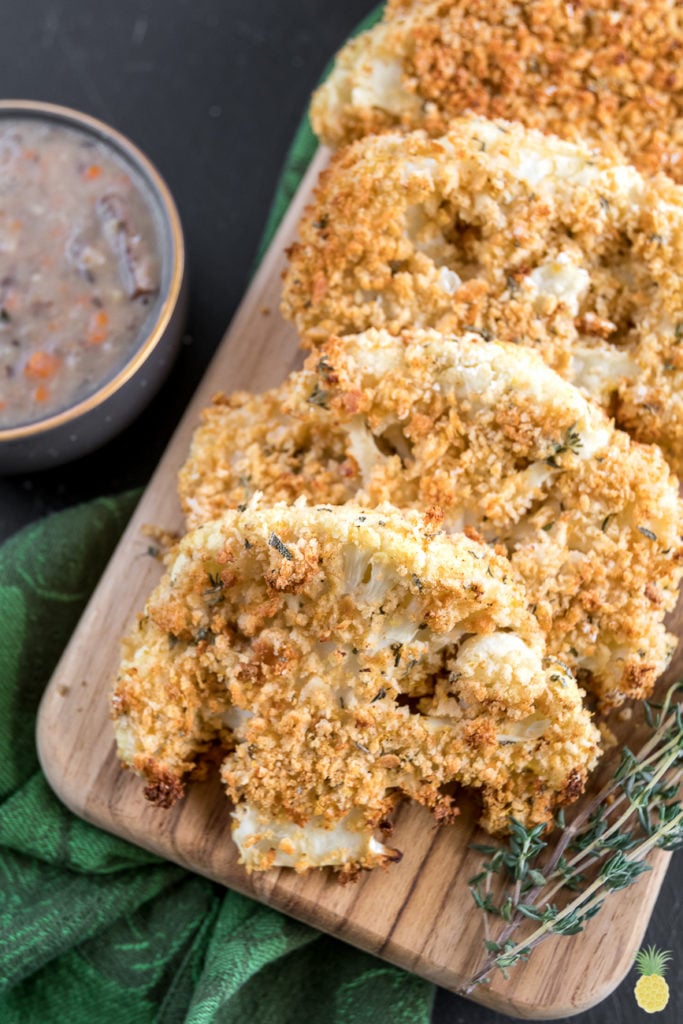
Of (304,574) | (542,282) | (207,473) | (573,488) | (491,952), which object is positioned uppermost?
(542,282)

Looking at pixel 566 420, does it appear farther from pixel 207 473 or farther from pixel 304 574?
pixel 207 473

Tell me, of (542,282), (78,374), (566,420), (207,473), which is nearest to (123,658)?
(207,473)

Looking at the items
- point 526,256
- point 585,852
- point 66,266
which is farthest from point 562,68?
point 585,852

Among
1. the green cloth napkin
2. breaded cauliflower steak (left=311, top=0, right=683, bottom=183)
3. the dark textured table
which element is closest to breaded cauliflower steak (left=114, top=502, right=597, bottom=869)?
the green cloth napkin

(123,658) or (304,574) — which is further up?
(304,574)

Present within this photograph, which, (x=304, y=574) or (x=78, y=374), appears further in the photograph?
(x=78, y=374)

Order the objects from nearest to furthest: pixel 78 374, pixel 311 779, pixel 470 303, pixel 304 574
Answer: pixel 304 574 → pixel 311 779 → pixel 470 303 → pixel 78 374

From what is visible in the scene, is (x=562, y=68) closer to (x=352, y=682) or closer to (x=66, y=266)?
(x=66, y=266)

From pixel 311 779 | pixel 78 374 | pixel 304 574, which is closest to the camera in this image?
pixel 304 574
